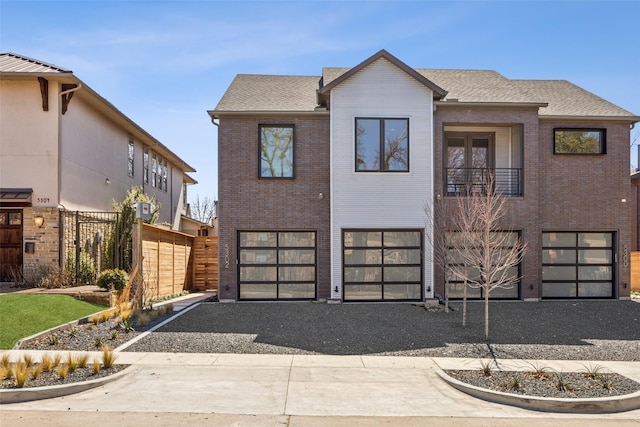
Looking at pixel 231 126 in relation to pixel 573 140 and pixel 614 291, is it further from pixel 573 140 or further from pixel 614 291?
pixel 614 291

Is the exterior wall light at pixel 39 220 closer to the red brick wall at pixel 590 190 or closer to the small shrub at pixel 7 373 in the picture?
the small shrub at pixel 7 373

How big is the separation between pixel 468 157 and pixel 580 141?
381cm

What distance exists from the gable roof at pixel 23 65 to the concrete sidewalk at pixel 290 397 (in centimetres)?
949

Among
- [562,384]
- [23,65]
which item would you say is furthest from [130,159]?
[562,384]

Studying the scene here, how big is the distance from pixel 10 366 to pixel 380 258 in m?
10.7

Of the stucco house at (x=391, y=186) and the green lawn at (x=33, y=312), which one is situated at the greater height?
the stucco house at (x=391, y=186)

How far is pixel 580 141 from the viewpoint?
16.8 m

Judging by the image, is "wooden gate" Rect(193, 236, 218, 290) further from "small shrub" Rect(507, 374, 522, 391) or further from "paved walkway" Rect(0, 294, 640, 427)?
"small shrub" Rect(507, 374, 522, 391)

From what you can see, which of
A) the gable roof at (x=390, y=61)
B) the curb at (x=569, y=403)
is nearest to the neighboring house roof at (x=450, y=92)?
the gable roof at (x=390, y=61)

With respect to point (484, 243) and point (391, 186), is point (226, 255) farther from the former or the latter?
point (484, 243)

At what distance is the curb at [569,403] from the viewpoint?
21.7 ft

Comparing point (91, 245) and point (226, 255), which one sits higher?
point (91, 245)

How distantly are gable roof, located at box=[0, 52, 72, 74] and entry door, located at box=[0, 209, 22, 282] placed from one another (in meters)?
4.36

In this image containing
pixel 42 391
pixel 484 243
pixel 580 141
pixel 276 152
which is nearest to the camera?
pixel 42 391
